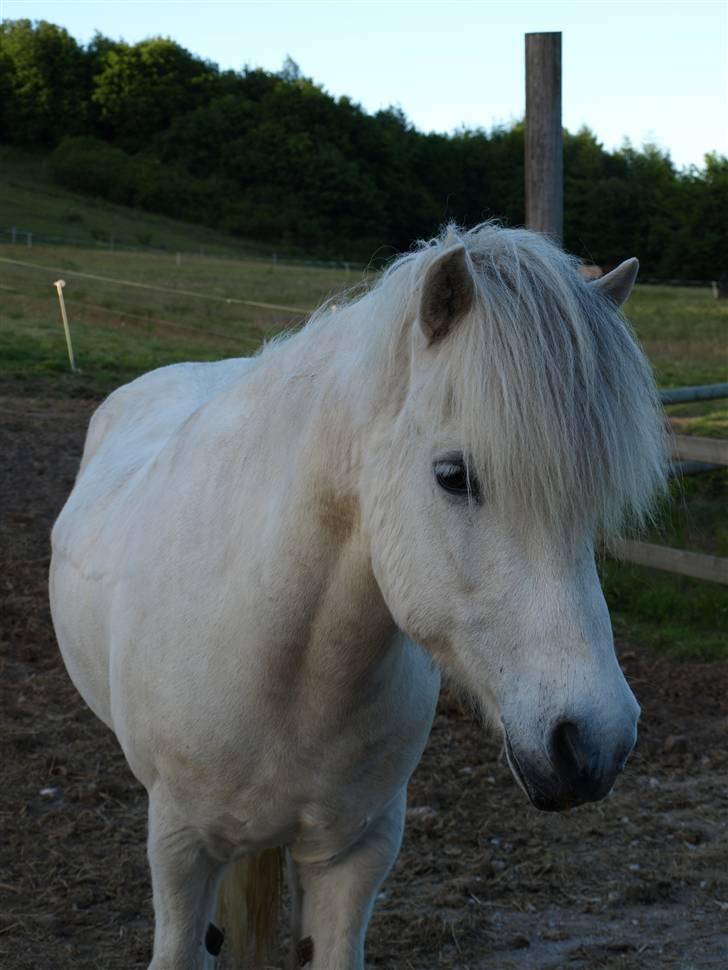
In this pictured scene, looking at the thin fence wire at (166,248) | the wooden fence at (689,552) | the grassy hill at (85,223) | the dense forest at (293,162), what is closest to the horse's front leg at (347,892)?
the wooden fence at (689,552)

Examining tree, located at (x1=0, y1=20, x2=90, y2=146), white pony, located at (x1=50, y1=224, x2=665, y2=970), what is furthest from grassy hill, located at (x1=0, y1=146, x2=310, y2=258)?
white pony, located at (x1=50, y1=224, x2=665, y2=970)

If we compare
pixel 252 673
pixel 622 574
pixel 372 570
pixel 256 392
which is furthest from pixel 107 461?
pixel 622 574

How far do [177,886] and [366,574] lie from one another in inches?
34.8

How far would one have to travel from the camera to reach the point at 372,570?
184cm

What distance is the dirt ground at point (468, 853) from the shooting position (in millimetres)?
3053

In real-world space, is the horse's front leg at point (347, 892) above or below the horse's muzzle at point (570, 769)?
below

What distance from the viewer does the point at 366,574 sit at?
73.5 inches

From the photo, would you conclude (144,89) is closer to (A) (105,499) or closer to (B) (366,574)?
(A) (105,499)

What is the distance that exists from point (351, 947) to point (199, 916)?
1.09 feet

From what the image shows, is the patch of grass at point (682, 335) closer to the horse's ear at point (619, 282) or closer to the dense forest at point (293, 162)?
the horse's ear at point (619, 282)

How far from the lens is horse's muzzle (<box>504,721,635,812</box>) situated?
4.91 feet

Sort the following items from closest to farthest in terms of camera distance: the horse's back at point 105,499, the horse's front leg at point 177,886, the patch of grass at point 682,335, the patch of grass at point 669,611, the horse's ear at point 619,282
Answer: the horse's ear at point 619,282
the horse's front leg at point 177,886
the horse's back at point 105,499
the patch of grass at point 669,611
the patch of grass at point 682,335

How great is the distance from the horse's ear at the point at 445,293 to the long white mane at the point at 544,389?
22 mm

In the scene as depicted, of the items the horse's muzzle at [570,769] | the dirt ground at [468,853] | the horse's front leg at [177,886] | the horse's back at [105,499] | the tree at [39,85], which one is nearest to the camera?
the horse's muzzle at [570,769]
